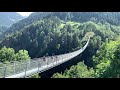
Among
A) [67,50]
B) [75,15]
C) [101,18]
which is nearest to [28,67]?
[67,50]

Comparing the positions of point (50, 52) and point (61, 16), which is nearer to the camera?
point (50, 52)

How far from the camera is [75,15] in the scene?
144375 millimetres

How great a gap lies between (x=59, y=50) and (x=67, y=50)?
233 centimetres

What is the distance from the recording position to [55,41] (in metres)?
87.4

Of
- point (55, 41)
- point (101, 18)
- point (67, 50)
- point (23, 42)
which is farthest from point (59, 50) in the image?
point (101, 18)
